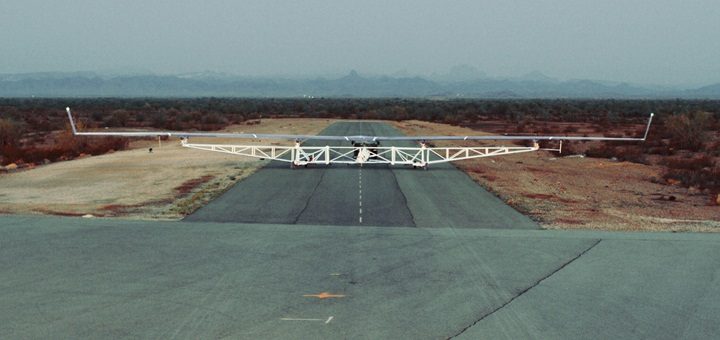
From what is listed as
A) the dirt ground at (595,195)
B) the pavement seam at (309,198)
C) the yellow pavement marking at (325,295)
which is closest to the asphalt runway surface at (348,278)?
the yellow pavement marking at (325,295)

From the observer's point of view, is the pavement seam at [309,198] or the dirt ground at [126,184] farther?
the dirt ground at [126,184]

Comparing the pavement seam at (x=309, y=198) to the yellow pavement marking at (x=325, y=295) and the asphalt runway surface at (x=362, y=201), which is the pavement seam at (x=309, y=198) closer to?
the asphalt runway surface at (x=362, y=201)

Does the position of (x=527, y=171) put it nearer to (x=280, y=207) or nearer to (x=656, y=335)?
(x=280, y=207)

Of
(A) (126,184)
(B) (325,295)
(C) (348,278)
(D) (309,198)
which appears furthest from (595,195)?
(A) (126,184)

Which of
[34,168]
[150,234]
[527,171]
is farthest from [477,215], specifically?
→ [34,168]

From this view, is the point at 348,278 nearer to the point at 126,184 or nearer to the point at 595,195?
the point at 595,195

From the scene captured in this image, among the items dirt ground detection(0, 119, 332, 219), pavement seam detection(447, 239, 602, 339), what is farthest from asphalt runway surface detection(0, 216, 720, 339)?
dirt ground detection(0, 119, 332, 219)
